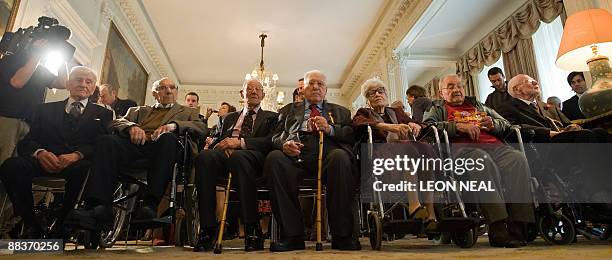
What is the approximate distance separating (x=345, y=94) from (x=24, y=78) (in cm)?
795

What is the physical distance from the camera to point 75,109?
2.26 meters

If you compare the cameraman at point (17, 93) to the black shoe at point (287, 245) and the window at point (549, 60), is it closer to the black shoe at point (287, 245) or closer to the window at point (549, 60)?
the black shoe at point (287, 245)

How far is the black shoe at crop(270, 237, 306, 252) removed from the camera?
1.71m

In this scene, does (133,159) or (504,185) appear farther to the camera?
(133,159)

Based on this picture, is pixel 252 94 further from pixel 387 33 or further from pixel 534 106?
pixel 387 33

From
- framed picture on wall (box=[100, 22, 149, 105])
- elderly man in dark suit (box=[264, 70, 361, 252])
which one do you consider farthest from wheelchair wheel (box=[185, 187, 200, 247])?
framed picture on wall (box=[100, 22, 149, 105])

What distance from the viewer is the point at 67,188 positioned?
79.7 inches

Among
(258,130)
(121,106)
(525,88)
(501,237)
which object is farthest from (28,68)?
(525,88)

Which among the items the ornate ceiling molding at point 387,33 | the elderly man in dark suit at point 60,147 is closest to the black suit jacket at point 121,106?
the elderly man in dark suit at point 60,147

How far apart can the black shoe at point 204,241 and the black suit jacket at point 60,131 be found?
821 millimetres

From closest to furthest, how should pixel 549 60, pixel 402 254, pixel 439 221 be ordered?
pixel 402 254 < pixel 439 221 < pixel 549 60

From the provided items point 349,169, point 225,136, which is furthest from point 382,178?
point 225,136

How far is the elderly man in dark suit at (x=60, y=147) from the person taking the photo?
76.0 inches

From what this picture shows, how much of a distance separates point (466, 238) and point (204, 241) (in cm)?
129
